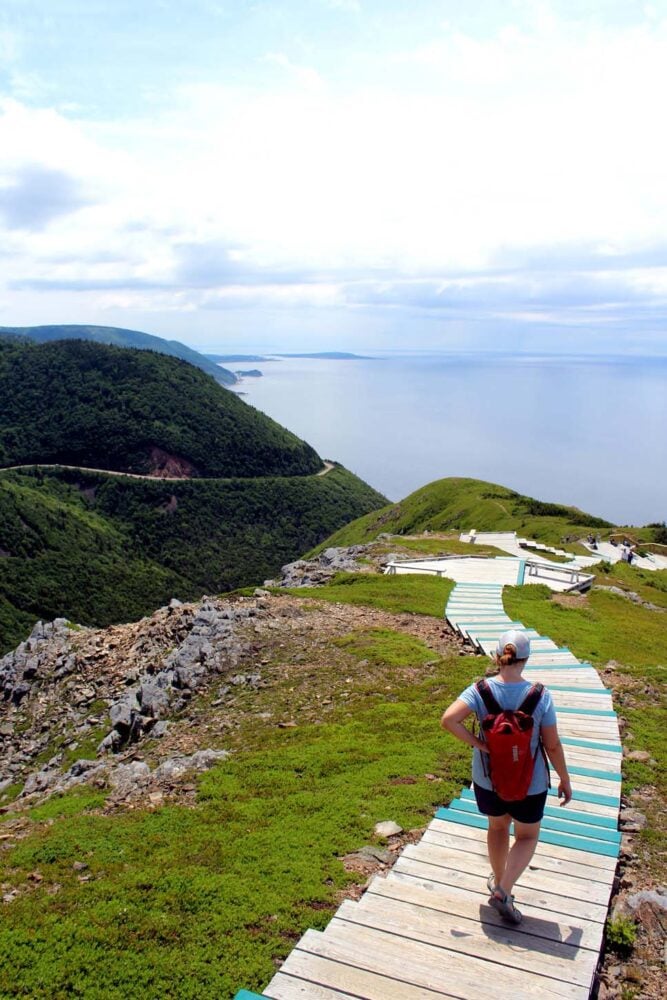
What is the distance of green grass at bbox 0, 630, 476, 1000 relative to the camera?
597cm

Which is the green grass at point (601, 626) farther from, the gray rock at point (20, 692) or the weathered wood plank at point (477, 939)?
the gray rock at point (20, 692)

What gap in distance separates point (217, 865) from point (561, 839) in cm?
368

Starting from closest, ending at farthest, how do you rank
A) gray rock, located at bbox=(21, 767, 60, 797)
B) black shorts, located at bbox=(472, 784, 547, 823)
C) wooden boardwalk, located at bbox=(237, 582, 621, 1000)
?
1. wooden boardwalk, located at bbox=(237, 582, 621, 1000)
2. black shorts, located at bbox=(472, 784, 547, 823)
3. gray rock, located at bbox=(21, 767, 60, 797)

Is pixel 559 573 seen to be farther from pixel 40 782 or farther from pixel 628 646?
pixel 40 782

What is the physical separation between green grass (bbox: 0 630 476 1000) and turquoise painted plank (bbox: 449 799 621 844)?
1.50 m

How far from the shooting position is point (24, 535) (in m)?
85.4

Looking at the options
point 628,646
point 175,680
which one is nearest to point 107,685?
point 175,680

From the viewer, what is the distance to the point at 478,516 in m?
51.3

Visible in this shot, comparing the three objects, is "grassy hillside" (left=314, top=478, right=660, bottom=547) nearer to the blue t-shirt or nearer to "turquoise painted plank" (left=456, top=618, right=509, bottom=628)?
"turquoise painted plank" (left=456, top=618, right=509, bottom=628)

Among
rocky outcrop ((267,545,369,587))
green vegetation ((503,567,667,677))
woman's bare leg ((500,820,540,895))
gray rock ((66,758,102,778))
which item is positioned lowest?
gray rock ((66,758,102,778))

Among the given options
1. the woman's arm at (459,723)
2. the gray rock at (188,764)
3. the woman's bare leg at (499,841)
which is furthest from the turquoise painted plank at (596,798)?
the gray rock at (188,764)

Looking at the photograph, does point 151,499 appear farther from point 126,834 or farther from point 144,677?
point 126,834

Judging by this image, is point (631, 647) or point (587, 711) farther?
point (631, 647)

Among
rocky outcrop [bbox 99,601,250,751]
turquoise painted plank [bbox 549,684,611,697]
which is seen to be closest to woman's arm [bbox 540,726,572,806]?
turquoise painted plank [bbox 549,684,611,697]
